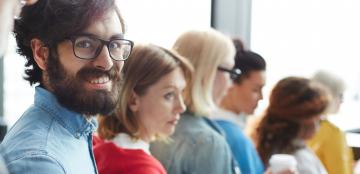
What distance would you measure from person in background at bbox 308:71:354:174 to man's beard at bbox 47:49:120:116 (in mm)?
1640

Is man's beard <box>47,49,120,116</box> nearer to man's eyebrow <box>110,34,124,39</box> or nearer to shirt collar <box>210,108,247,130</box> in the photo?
man's eyebrow <box>110,34,124,39</box>

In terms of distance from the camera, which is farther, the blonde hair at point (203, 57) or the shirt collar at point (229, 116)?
the shirt collar at point (229, 116)

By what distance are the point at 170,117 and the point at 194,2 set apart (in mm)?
1514

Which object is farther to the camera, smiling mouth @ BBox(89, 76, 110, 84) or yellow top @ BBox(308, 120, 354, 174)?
yellow top @ BBox(308, 120, 354, 174)

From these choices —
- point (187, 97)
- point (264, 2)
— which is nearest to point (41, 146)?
point (187, 97)

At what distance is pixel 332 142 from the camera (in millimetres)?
2795

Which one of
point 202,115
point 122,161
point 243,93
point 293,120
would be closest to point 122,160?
point 122,161

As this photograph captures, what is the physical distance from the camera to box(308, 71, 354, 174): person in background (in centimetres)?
272

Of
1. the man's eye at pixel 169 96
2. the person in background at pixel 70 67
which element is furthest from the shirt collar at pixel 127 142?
the person in background at pixel 70 67

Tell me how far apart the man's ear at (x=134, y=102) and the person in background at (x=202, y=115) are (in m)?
0.25

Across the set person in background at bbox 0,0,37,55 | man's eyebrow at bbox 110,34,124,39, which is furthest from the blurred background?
person in background at bbox 0,0,37,55

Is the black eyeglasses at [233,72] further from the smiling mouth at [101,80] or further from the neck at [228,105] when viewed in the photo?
the smiling mouth at [101,80]

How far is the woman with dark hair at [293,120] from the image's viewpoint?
8.11ft

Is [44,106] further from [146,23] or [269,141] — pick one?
[146,23]
